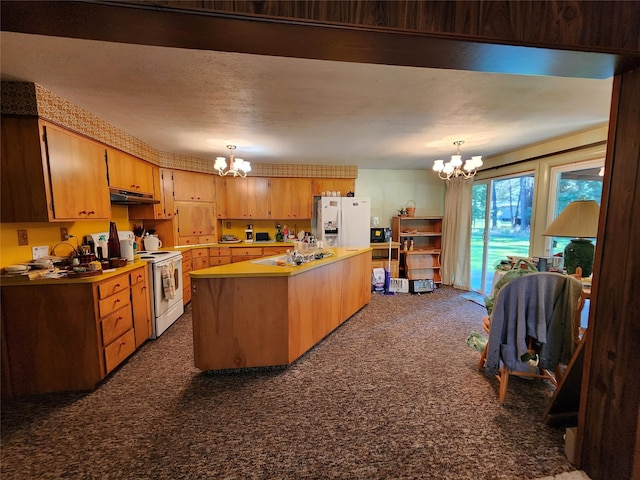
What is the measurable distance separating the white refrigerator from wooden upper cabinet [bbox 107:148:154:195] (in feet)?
8.82

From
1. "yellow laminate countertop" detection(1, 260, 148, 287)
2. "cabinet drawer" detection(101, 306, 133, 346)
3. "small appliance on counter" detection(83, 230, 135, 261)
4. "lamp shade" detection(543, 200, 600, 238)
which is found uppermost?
"lamp shade" detection(543, 200, 600, 238)

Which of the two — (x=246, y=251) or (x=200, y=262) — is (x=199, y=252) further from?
(x=246, y=251)

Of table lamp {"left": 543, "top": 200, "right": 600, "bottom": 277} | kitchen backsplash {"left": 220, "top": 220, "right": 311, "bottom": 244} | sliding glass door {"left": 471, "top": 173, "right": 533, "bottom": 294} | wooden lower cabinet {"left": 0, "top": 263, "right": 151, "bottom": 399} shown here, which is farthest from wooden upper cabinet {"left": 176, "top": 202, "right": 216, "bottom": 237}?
sliding glass door {"left": 471, "top": 173, "right": 533, "bottom": 294}

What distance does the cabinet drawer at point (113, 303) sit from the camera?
7.18 feet

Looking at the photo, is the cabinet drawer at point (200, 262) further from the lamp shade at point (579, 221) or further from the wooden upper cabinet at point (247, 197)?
the lamp shade at point (579, 221)

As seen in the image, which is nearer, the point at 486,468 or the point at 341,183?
the point at 486,468

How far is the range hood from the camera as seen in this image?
297 cm

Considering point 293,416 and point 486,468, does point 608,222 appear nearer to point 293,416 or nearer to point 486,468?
point 486,468

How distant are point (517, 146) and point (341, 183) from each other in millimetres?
2821

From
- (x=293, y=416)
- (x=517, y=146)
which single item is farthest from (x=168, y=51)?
(x=517, y=146)

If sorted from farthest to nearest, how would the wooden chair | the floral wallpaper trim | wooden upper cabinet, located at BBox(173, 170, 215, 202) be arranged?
wooden upper cabinet, located at BBox(173, 170, 215, 202) < the floral wallpaper trim < the wooden chair

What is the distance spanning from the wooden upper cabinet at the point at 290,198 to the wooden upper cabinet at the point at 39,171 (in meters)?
2.92

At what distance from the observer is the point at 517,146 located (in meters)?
3.69

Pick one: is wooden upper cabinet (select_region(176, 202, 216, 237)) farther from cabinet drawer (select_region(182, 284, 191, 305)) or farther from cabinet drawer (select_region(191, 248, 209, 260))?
cabinet drawer (select_region(182, 284, 191, 305))
